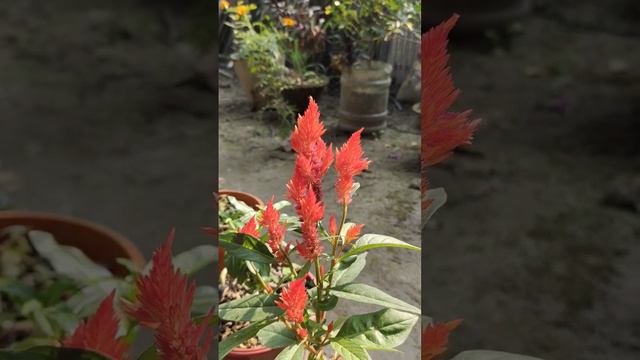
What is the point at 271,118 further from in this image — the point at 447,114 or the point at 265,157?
the point at 447,114

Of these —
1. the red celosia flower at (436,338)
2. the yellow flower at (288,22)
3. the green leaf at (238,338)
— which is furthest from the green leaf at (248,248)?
the yellow flower at (288,22)

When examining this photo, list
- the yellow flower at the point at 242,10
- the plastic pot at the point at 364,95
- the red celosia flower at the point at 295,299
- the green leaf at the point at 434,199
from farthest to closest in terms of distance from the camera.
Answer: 1. the plastic pot at the point at 364,95
2. the yellow flower at the point at 242,10
3. the red celosia flower at the point at 295,299
4. the green leaf at the point at 434,199

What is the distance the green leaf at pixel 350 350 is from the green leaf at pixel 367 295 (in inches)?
3.2

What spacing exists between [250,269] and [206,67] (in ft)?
3.86

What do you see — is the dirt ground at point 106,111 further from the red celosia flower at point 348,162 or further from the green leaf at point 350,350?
the green leaf at point 350,350

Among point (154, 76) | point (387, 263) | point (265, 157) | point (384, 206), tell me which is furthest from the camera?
point (265, 157)

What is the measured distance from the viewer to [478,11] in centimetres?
47

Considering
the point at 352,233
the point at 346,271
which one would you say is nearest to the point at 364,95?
the point at 346,271

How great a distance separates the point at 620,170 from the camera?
479 millimetres

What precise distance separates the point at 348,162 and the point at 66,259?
631mm

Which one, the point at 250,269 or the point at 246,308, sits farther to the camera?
the point at 250,269

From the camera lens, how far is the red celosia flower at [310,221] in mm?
1029

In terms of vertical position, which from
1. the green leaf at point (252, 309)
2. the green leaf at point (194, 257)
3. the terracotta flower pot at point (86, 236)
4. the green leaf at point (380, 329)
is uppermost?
the terracotta flower pot at point (86, 236)

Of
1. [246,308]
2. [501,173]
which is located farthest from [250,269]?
[501,173]
